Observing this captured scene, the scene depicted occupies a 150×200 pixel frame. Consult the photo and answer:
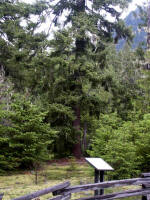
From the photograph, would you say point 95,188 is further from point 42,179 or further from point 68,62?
point 68,62

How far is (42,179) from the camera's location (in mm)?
10547

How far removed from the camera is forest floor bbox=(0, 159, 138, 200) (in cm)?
830

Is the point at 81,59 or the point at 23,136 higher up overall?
the point at 81,59

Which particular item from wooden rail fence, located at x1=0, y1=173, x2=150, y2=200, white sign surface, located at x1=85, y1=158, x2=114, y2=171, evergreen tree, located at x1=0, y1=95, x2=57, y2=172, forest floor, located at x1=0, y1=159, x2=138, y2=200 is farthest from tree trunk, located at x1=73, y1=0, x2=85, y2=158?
white sign surface, located at x1=85, y1=158, x2=114, y2=171

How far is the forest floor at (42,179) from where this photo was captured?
327 inches

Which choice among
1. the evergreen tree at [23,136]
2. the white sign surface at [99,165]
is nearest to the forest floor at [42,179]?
the evergreen tree at [23,136]

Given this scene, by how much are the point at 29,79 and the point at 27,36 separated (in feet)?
8.71

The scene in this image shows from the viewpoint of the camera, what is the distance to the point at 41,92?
658 inches

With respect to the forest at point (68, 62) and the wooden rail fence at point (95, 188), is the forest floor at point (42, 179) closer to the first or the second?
the forest at point (68, 62)

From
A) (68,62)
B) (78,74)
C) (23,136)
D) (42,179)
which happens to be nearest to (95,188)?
(42,179)

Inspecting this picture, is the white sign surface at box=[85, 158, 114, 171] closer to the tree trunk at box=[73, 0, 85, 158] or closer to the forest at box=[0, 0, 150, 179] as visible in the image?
the forest at box=[0, 0, 150, 179]

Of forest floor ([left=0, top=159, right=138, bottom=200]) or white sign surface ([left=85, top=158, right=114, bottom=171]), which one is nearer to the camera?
white sign surface ([left=85, top=158, right=114, bottom=171])

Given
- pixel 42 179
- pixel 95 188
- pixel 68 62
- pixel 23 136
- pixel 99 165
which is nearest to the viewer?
pixel 95 188

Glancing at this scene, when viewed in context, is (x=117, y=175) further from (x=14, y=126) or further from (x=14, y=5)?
(x=14, y=5)
